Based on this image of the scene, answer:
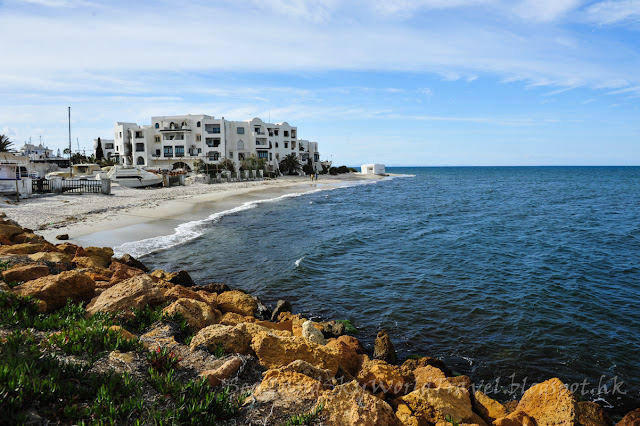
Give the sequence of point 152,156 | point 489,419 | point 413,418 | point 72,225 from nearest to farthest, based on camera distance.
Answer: point 413,418
point 489,419
point 72,225
point 152,156

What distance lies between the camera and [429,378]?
25.6ft

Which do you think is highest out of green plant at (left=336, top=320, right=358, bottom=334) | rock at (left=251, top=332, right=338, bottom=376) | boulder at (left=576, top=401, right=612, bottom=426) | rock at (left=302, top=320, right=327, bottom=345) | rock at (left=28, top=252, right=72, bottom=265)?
rock at (left=28, top=252, right=72, bottom=265)

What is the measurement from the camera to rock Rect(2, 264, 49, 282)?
29.2 feet

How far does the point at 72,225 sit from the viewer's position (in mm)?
23516

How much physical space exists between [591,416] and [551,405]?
0.80 meters

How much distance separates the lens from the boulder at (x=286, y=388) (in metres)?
5.39

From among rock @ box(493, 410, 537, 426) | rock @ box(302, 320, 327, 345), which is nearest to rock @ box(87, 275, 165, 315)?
rock @ box(302, 320, 327, 345)

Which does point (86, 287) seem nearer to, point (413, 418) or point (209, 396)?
point (209, 396)

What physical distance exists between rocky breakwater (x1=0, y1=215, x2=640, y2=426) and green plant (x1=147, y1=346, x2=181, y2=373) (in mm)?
127

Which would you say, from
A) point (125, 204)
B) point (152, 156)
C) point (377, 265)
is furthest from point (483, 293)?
point (152, 156)

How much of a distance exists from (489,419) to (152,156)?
90.5 m

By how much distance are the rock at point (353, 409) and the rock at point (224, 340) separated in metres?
2.23

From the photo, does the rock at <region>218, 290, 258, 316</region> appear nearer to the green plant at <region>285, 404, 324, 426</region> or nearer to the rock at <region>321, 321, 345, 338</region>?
the rock at <region>321, 321, 345, 338</region>

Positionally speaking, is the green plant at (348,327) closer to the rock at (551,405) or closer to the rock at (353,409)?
the rock at (551,405)
